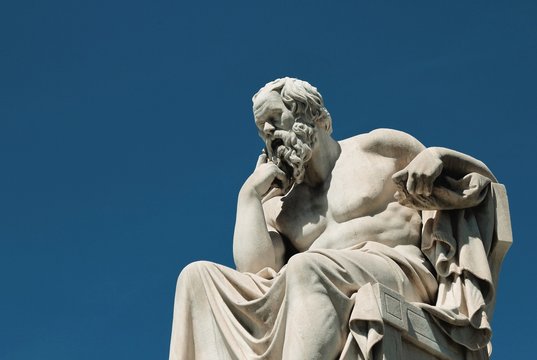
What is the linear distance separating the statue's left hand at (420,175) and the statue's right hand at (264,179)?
955 millimetres

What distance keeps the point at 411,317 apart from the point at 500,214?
1384mm

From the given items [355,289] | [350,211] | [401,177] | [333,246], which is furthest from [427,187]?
[355,289]

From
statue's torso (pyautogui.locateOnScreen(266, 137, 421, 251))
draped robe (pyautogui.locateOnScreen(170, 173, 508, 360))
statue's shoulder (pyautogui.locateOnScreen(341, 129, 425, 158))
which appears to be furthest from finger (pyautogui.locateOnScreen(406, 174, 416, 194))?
statue's shoulder (pyautogui.locateOnScreen(341, 129, 425, 158))

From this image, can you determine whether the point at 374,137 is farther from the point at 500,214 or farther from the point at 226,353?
the point at 226,353

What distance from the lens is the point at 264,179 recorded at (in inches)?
452

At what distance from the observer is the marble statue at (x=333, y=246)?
1027 cm

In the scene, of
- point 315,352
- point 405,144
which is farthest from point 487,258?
point 315,352

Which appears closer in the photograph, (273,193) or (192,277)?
(192,277)

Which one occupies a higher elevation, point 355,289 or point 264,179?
point 264,179

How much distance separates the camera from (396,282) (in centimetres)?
1081

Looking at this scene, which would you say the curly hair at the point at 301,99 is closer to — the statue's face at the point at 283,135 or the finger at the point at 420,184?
the statue's face at the point at 283,135

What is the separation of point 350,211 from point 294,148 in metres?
0.67

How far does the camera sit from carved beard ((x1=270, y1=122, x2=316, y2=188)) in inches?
456

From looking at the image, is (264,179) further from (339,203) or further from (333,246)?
(333,246)
